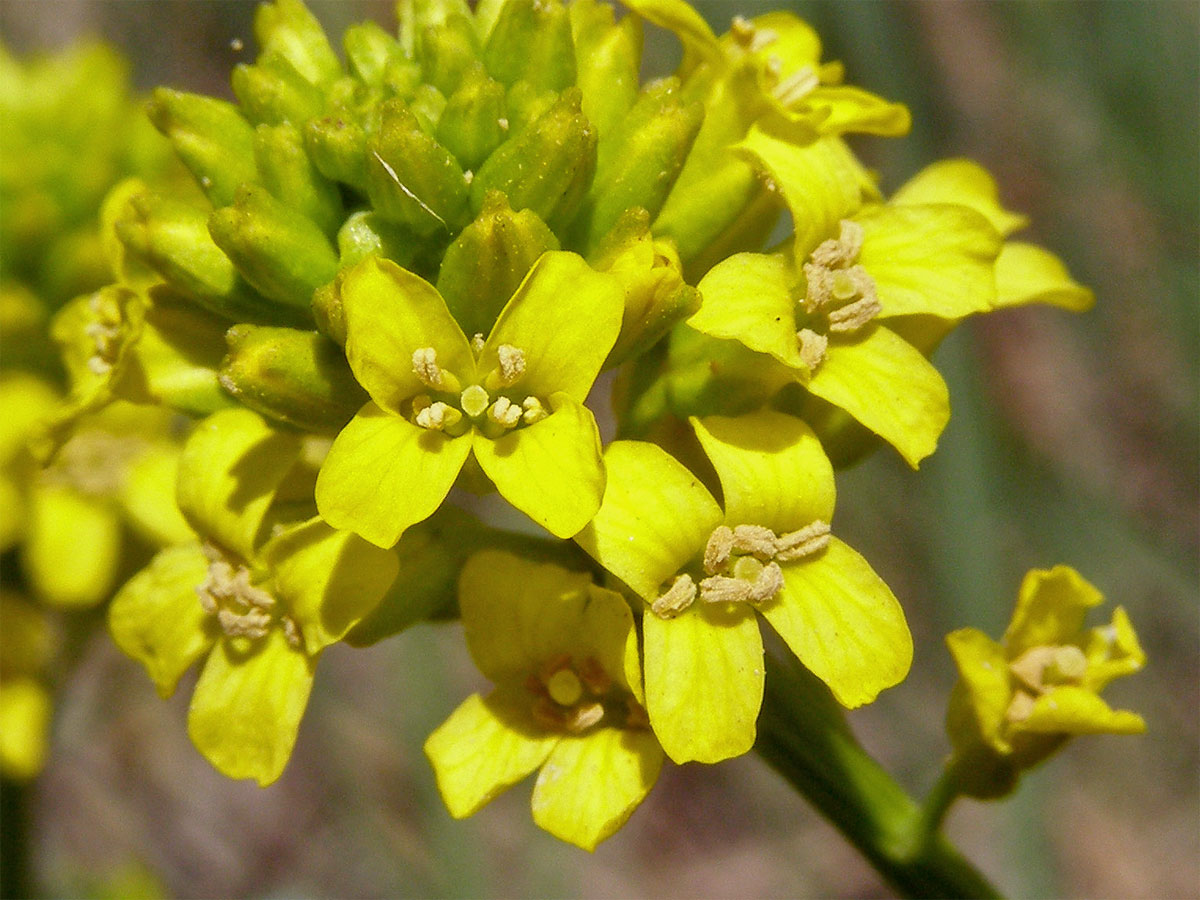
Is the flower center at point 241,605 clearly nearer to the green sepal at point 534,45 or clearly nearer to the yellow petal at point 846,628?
the yellow petal at point 846,628

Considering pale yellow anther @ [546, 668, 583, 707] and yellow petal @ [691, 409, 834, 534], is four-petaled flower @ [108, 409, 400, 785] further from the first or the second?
yellow petal @ [691, 409, 834, 534]

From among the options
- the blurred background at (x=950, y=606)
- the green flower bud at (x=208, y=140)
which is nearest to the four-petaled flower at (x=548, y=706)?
the green flower bud at (x=208, y=140)

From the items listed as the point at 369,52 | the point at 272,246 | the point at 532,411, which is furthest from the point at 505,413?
the point at 369,52

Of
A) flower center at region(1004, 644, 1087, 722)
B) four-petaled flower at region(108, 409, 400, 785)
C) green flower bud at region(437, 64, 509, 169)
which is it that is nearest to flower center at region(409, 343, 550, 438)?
four-petaled flower at region(108, 409, 400, 785)

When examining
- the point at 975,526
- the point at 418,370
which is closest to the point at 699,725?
the point at 418,370

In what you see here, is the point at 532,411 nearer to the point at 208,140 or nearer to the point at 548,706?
the point at 548,706

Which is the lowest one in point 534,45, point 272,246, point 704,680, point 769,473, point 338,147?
point 704,680

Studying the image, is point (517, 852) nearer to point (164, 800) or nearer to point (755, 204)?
point (164, 800)
